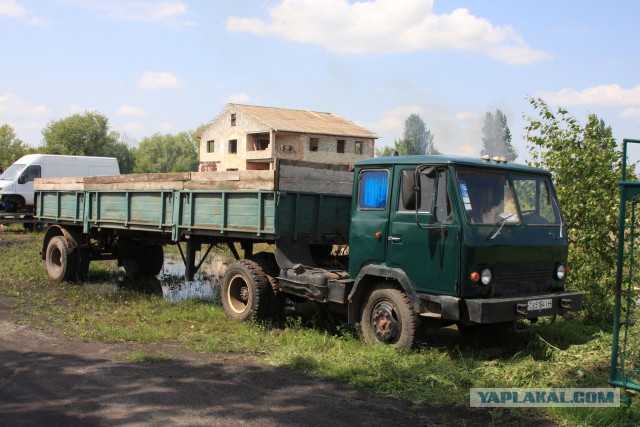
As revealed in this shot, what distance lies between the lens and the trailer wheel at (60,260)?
11.9m

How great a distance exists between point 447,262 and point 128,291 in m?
6.95

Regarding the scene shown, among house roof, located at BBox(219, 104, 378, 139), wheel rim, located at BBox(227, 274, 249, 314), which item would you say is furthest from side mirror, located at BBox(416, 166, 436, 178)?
house roof, located at BBox(219, 104, 378, 139)

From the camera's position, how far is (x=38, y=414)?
485 centimetres

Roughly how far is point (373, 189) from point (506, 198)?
1.49m

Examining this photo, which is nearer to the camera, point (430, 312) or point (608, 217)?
point (430, 312)

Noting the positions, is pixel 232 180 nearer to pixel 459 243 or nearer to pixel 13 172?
pixel 459 243

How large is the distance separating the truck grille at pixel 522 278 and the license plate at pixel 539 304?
0.69 feet

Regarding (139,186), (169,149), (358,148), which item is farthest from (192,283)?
(169,149)

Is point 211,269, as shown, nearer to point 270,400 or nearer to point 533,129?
point 533,129

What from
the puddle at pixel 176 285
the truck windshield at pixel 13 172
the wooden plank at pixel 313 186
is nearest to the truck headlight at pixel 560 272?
the wooden plank at pixel 313 186

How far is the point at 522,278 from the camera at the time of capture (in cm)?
653

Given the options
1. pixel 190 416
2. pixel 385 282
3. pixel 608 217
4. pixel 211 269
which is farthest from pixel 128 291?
pixel 608 217

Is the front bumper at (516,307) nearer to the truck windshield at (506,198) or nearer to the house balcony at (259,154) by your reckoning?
the truck windshield at (506,198)

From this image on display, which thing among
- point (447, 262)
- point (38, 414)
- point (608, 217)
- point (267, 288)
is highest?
point (608, 217)
